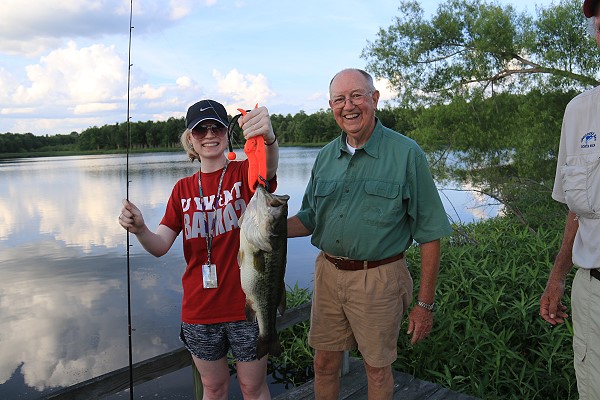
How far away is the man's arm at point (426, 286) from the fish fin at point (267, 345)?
782 mm

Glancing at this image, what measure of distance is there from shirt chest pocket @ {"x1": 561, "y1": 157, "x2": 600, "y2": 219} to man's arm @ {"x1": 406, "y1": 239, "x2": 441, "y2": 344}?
→ 71 cm

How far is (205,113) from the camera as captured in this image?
257cm

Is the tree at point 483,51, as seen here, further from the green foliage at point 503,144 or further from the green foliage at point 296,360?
the green foliage at point 296,360

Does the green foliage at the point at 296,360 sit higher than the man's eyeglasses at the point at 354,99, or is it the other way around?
the man's eyeglasses at the point at 354,99

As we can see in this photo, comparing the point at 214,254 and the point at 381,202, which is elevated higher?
the point at 381,202

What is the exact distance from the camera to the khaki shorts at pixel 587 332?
2.15 meters

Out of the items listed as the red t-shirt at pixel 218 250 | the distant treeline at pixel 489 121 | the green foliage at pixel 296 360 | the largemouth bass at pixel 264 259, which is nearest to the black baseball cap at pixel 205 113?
the red t-shirt at pixel 218 250

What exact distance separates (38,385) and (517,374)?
272 inches

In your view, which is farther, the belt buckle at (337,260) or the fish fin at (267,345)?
the belt buckle at (337,260)

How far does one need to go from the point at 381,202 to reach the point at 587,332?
3.82 feet

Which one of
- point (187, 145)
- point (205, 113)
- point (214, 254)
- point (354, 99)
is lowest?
point (214, 254)

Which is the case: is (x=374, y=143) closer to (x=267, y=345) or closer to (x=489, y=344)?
(x=267, y=345)

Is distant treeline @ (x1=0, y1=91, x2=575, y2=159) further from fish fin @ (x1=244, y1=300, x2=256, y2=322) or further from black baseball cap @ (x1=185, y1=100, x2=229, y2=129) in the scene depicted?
fish fin @ (x1=244, y1=300, x2=256, y2=322)

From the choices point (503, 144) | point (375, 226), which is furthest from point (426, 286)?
point (503, 144)
